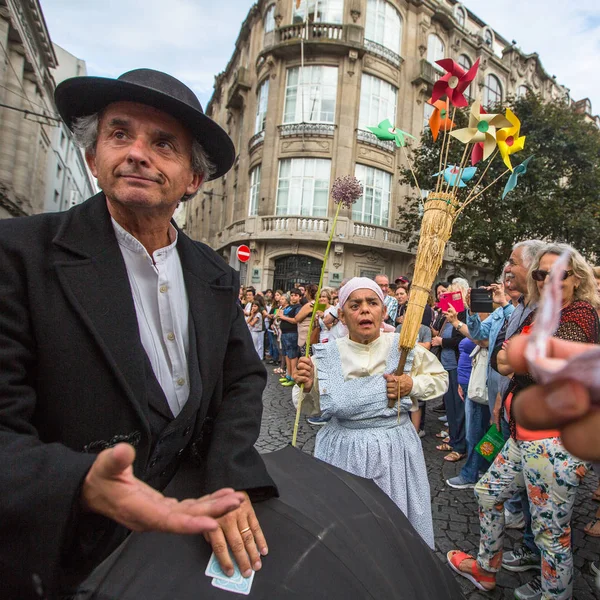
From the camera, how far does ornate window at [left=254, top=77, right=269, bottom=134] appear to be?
19427mm

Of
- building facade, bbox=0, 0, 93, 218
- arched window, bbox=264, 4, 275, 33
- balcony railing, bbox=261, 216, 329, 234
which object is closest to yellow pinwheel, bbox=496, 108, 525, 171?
balcony railing, bbox=261, 216, 329, 234

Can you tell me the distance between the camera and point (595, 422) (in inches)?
20.6

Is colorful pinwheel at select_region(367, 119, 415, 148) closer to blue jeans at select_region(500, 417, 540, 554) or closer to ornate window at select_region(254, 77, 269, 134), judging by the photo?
blue jeans at select_region(500, 417, 540, 554)

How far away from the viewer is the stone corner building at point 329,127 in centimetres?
1777

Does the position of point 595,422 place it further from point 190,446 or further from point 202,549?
point 190,446

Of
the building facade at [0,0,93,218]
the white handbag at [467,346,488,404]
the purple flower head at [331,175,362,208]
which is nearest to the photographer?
Result: the purple flower head at [331,175,362,208]

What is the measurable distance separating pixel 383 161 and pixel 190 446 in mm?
19161

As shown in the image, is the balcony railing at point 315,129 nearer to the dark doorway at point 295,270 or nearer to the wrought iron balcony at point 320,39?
the wrought iron balcony at point 320,39

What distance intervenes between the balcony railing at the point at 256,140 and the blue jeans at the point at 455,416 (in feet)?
55.5

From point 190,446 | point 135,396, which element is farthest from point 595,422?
point 190,446

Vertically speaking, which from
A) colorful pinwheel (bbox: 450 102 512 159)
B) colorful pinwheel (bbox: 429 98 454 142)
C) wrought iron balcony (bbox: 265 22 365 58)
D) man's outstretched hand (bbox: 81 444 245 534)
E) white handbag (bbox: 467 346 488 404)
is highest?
wrought iron balcony (bbox: 265 22 365 58)

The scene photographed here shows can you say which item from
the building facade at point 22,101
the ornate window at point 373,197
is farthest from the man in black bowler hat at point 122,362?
the building facade at point 22,101

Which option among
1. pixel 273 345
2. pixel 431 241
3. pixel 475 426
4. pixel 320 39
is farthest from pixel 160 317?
pixel 320 39

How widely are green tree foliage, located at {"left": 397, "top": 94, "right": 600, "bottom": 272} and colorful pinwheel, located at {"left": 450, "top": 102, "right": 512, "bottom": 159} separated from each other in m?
10.9
